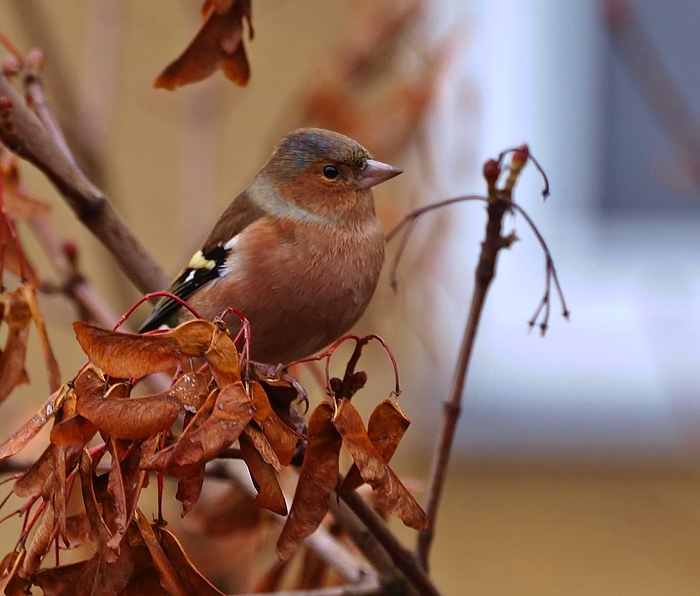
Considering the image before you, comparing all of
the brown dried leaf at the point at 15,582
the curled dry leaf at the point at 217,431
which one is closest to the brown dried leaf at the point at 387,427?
the curled dry leaf at the point at 217,431

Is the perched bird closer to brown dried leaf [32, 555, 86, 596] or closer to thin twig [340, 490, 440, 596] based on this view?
thin twig [340, 490, 440, 596]

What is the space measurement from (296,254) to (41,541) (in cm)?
83

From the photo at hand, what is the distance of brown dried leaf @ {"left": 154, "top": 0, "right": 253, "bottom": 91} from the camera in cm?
138

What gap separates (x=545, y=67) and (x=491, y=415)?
146 centimetres

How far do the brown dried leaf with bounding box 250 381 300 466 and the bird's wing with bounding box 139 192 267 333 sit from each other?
0.86 m

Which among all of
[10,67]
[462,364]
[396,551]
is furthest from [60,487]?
[10,67]

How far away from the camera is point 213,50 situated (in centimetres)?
140

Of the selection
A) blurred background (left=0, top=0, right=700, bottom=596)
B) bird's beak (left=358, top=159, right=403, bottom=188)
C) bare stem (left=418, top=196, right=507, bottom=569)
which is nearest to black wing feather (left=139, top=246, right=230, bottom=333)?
bird's beak (left=358, top=159, right=403, bottom=188)

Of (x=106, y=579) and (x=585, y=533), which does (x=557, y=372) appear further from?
(x=106, y=579)

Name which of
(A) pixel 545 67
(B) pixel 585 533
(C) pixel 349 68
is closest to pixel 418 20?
(C) pixel 349 68

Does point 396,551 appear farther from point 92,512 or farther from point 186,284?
point 186,284

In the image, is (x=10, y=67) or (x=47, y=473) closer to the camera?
(x=47, y=473)

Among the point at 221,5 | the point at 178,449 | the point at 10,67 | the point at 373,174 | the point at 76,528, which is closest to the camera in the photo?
the point at 178,449

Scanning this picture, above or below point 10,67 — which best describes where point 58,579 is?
below
